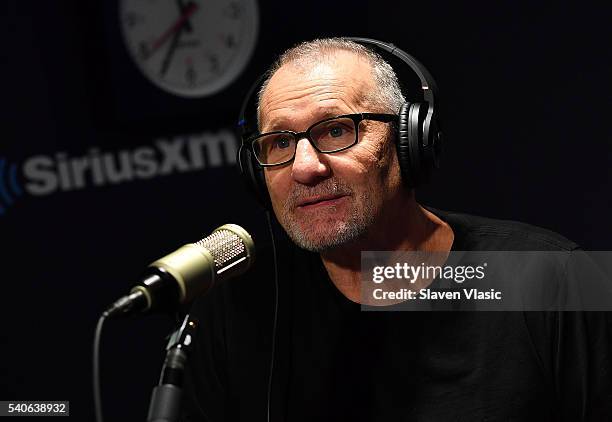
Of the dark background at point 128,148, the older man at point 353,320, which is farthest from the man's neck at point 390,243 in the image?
the dark background at point 128,148

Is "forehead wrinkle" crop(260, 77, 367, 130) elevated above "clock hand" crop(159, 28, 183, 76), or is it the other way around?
"clock hand" crop(159, 28, 183, 76)

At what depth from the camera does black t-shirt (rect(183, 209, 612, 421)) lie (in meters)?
1.42

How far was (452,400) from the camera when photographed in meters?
1.42

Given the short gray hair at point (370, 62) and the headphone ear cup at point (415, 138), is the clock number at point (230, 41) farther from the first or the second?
the headphone ear cup at point (415, 138)

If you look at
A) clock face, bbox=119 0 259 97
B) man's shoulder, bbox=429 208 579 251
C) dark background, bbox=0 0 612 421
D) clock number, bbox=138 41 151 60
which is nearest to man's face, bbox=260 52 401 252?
man's shoulder, bbox=429 208 579 251

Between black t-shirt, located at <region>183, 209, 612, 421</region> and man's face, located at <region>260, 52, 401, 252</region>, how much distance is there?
180mm

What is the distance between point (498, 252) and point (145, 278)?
0.83m

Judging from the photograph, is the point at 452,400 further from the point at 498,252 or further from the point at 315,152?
the point at 315,152

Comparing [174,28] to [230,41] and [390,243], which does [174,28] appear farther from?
[390,243]

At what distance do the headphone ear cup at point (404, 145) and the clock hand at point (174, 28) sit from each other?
4.10 feet

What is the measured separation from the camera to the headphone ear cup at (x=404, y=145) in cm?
150

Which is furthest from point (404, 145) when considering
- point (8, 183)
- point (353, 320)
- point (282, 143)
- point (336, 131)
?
point (8, 183)

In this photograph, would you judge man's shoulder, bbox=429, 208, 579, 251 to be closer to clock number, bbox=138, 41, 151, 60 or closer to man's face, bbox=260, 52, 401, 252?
man's face, bbox=260, 52, 401, 252

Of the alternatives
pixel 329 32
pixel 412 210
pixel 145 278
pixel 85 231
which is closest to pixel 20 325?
pixel 85 231
